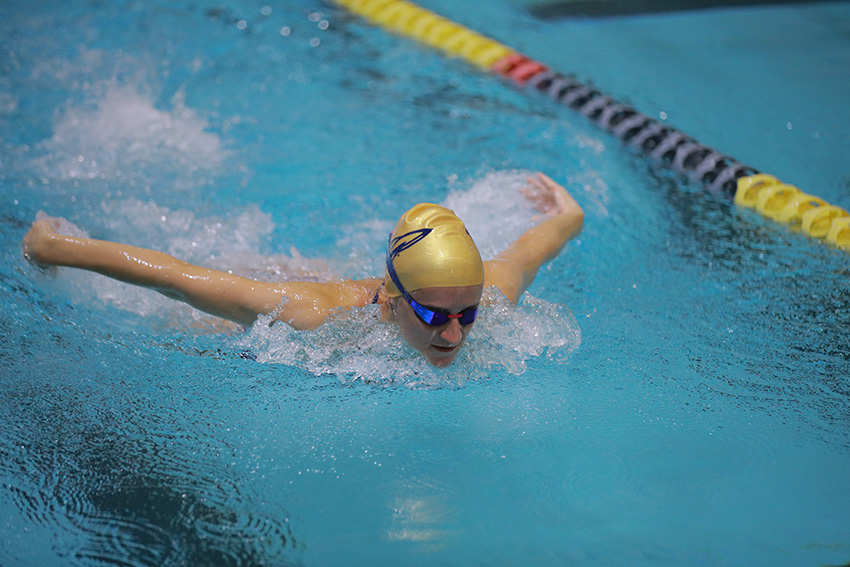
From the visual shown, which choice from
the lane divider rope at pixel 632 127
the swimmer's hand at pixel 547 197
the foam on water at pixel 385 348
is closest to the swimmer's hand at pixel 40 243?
the foam on water at pixel 385 348

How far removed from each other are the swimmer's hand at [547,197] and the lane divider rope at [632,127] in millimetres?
1350

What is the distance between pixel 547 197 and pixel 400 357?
1391mm

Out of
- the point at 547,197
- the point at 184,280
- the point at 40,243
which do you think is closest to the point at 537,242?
the point at 547,197

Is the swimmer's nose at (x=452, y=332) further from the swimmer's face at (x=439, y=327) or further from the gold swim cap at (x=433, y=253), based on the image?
the gold swim cap at (x=433, y=253)

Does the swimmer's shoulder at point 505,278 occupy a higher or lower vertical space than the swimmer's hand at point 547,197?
lower

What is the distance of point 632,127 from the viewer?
5066 millimetres

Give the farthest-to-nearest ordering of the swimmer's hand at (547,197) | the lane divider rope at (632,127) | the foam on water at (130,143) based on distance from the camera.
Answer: the foam on water at (130,143)
the lane divider rope at (632,127)
the swimmer's hand at (547,197)

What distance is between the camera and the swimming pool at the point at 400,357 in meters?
2.15

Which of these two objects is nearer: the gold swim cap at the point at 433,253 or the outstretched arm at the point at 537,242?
the gold swim cap at the point at 433,253

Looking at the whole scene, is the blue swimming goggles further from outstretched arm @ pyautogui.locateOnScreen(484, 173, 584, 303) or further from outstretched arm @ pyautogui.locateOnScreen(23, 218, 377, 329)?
outstretched arm @ pyautogui.locateOnScreen(484, 173, 584, 303)

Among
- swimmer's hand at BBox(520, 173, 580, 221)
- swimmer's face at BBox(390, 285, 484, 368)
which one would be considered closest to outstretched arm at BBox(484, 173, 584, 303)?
swimmer's hand at BBox(520, 173, 580, 221)

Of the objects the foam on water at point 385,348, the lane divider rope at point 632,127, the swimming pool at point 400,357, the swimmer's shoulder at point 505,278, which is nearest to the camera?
the swimming pool at point 400,357

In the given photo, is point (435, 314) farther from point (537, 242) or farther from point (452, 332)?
point (537, 242)

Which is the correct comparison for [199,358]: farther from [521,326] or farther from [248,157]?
[248,157]
